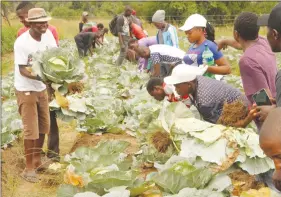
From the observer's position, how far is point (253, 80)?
12.4 ft

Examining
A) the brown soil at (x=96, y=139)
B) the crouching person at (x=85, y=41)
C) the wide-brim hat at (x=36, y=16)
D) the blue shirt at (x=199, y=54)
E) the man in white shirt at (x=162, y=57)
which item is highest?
the wide-brim hat at (x=36, y=16)

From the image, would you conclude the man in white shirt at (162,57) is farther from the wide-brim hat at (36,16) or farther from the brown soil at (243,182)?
the brown soil at (243,182)

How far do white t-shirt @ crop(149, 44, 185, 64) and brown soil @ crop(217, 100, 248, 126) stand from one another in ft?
7.02

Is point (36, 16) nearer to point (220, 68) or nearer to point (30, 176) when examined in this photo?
point (30, 176)

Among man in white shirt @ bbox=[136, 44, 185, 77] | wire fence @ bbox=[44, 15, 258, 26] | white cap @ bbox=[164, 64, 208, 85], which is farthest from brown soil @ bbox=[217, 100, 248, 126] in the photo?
wire fence @ bbox=[44, 15, 258, 26]

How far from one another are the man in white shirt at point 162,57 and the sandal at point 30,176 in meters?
1.83

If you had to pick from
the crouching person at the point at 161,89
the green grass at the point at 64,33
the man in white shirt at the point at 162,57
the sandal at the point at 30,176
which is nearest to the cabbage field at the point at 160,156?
the sandal at the point at 30,176

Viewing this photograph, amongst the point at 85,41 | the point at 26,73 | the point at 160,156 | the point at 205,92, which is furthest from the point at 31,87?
the point at 85,41

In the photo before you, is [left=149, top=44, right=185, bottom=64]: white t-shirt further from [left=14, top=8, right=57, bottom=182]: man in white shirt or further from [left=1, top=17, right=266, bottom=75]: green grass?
[left=1, top=17, right=266, bottom=75]: green grass

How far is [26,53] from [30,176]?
1253 millimetres

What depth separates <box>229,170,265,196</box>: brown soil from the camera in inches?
134

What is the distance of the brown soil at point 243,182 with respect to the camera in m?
3.40

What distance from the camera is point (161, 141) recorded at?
4.04 meters

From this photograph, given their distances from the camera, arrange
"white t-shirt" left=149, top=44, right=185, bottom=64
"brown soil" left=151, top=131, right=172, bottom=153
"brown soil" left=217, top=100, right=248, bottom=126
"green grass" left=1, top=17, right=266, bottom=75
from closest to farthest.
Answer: "brown soil" left=217, top=100, right=248, bottom=126
"brown soil" left=151, top=131, right=172, bottom=153
"white t-shirt" left=149, top=44, right=185, bottom=64
"green grass" left=1, top=17, right=266, bottom=75
